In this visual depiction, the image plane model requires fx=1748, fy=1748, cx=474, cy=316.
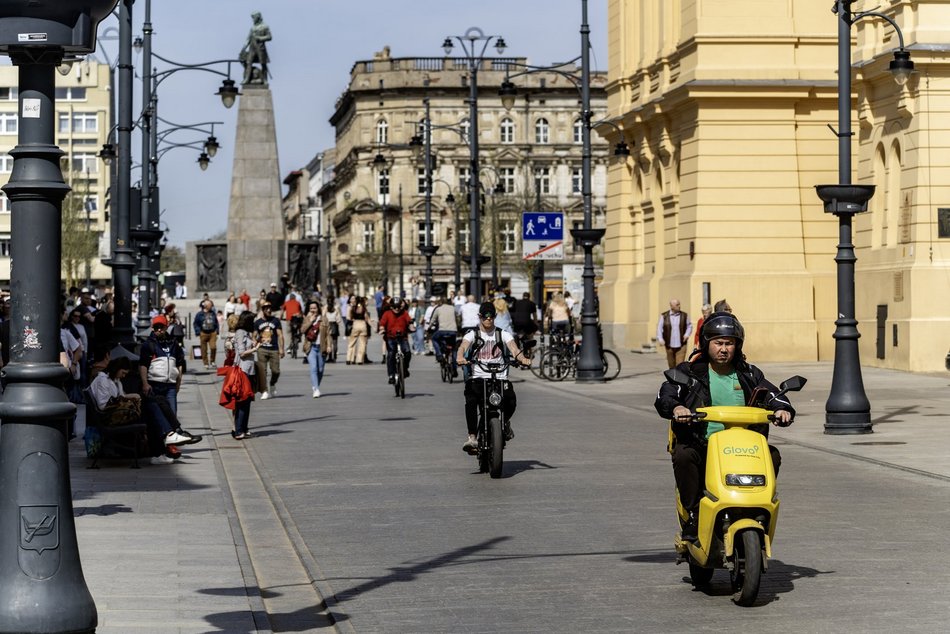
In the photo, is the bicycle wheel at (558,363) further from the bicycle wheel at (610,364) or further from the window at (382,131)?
the window at (382,131)

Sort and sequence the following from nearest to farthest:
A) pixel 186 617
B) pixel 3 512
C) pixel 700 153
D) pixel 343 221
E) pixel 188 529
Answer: pixel 3 512
pixel 186 617
pixel 188 529
pixel 700 153
pixel 343 221

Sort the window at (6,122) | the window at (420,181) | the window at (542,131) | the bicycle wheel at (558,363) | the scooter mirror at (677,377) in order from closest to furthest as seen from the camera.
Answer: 1. the scooter mirror at (677,377)
2. the bicycle wheel at (558,363)
3. the window at (420,181)
4. the window at (542,131)
5. the window at (6,122)

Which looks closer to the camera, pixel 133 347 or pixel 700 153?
pixel 133 347

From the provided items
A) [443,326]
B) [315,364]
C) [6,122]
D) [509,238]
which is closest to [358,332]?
[443,326]

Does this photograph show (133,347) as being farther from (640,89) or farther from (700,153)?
(640,89)

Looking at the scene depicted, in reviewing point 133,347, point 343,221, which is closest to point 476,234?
point 133,347

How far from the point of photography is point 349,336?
143ft

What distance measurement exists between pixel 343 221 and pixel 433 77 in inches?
697

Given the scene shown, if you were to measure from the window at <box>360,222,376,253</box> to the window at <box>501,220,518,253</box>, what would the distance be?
15.4 m

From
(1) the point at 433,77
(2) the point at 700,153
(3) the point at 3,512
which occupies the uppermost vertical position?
(1) the point at 433,77

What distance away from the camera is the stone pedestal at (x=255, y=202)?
55.6 metres

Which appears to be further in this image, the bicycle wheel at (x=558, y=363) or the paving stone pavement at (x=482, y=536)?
the bicycle wheel at (x=558, y=363)

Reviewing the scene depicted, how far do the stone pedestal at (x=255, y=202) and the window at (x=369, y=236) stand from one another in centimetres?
7350

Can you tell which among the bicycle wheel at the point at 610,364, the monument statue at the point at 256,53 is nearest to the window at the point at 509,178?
the monument statue at the point at 256,53
